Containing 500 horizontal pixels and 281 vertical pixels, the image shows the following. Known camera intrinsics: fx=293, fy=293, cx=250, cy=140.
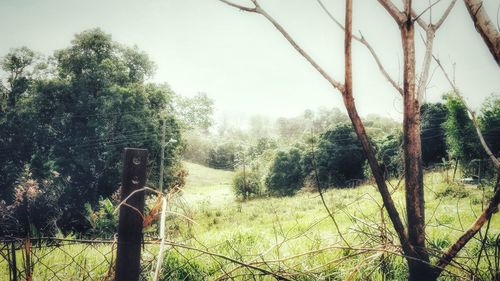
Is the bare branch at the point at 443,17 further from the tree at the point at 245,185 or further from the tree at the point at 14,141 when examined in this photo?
the tree at the point at 245,185

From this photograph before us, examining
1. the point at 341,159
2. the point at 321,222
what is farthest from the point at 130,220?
the point at 341,159

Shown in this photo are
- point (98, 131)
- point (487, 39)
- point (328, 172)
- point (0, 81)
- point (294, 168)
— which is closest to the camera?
point (487, 39)

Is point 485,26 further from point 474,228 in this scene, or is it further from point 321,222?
point 321,222

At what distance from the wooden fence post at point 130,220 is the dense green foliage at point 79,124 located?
1833 centimetres

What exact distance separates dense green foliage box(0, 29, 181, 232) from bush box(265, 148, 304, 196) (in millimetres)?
11801

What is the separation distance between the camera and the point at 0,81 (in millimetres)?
21609

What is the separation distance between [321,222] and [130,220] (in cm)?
717

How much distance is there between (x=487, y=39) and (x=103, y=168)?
69.0 feet

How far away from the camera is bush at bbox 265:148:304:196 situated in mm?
26788

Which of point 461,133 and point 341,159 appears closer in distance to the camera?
point 461,133

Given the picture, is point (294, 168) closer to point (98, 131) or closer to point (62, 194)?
point (98, 131)

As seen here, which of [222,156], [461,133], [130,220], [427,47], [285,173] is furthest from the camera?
[222,156]

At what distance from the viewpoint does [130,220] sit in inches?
41.7

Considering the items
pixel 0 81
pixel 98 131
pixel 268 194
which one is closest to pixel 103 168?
pixel 98 131
